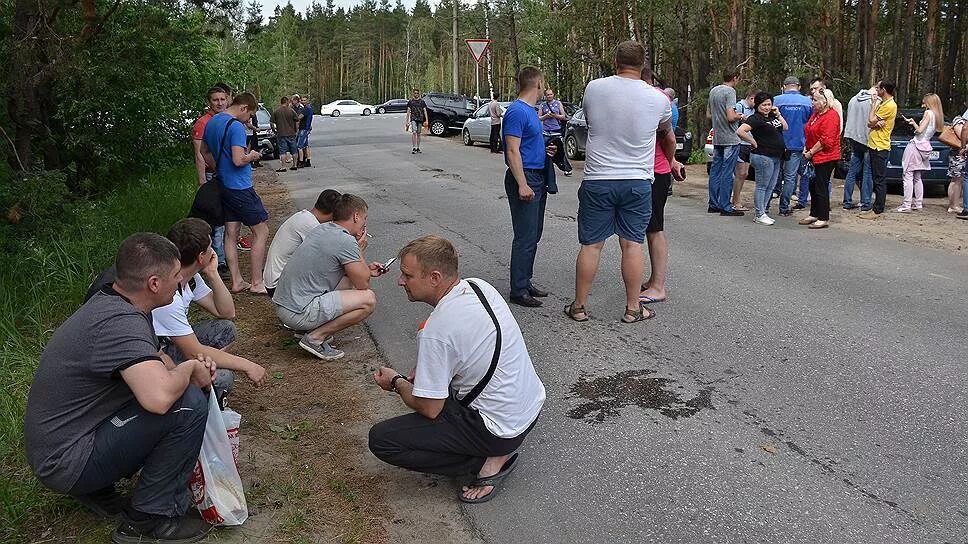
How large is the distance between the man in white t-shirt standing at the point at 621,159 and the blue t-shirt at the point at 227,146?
10.7 ft

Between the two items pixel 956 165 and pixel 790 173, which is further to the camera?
pixel 956 165

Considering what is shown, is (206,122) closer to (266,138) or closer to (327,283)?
(327,283)

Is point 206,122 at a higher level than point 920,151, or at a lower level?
higher

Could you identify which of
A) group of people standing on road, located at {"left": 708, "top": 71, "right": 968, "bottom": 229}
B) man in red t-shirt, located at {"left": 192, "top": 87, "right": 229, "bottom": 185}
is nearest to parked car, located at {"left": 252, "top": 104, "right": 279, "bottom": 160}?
man in red t-shirt, located at {"left": 192, "top": 87, "right": 229, "bottom": 185}

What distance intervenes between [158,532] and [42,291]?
15.7ft

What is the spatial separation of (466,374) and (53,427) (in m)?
1.74

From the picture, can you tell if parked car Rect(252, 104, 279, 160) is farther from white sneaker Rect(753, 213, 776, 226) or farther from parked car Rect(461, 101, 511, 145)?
white sneaker Rect(753, 213, 776, 226)

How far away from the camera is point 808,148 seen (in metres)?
11.3

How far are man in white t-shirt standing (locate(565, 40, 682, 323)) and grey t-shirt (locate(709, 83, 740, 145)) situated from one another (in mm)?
5348

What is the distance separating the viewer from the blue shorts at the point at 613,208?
20.3ft

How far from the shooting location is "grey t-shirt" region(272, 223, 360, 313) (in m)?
5.76

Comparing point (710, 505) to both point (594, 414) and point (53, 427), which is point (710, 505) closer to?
point (594, 414)

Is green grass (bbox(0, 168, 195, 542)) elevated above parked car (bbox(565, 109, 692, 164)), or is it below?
below

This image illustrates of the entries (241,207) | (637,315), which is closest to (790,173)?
(637,315)
